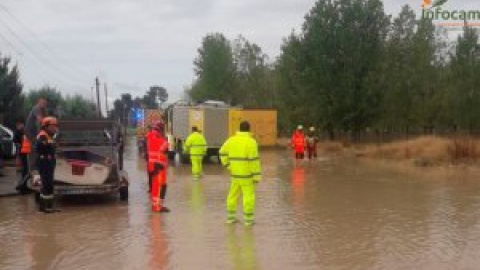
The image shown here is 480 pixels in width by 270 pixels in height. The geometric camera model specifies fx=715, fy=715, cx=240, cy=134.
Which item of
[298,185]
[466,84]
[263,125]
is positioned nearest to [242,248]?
[298,185]

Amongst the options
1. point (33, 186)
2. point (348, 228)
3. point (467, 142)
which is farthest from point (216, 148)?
point (348, 228)

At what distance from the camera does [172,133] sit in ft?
111

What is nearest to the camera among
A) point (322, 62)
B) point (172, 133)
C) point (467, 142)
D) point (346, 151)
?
point (467, 142)

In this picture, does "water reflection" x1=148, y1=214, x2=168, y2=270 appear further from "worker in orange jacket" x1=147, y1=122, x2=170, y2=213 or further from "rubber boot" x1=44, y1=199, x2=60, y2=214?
"rubber boot" x1=44, y1=199, x2=60, y2=214

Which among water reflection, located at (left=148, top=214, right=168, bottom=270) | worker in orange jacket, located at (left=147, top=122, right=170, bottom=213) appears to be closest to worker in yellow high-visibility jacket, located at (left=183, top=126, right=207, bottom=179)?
worker in orange jacket, located at (left=147, top=122, right=170, bottom=213)

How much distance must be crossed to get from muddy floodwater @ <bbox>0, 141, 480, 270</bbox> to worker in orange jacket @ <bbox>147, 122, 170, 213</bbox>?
359mm

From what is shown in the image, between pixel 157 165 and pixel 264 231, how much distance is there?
11.5 ft

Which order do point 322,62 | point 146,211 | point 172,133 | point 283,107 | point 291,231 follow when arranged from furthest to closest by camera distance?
1. point 283,107
2. point 322,62
3. point 172,133
4. point 146,211
5. point 291,231

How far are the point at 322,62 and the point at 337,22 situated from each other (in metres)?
2.93

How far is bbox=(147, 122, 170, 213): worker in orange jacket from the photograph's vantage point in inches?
543

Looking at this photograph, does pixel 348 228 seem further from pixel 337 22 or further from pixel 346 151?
pixel 337 22

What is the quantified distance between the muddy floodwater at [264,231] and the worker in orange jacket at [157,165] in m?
0.36

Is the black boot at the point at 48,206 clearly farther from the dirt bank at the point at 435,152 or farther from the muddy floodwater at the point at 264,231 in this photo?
the dirt bank at the point at 435,152

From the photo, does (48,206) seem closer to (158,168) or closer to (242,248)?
(158,168)
